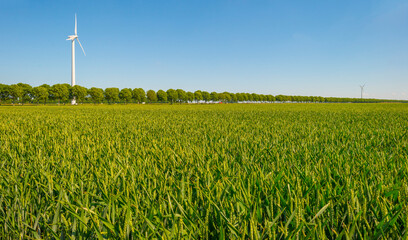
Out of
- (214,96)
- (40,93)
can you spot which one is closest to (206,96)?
(214,96)

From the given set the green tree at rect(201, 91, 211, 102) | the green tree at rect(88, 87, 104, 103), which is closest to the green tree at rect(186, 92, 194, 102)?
the green tree at rect(201, 91, 211, 102)

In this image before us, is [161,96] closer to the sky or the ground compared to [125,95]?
closer to the sky

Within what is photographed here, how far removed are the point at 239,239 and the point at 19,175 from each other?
8.87 feet

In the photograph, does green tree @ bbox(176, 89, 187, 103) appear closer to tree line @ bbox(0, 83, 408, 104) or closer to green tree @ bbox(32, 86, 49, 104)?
tree line @ bbox(0, 83, 408, 104)

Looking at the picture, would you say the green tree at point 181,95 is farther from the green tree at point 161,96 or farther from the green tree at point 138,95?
the green tree at point 138,95

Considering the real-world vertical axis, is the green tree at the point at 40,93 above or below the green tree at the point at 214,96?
below

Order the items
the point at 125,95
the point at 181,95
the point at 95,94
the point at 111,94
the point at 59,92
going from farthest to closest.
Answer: the point at 181,95 → the point at 125,95 → the point at 111,94 → the point at 95,94 → the point at 59,92

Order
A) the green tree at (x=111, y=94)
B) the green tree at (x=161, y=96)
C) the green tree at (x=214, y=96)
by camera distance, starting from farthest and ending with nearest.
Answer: the green tree at (x=214, y=96)
the green tree at (x=161, y=96)
the green tree at (x=111, y=94)

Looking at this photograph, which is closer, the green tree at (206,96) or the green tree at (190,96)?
the green tree at (190,96)

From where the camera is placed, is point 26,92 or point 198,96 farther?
point 198,96

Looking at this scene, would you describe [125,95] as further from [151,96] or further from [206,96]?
[206,96]

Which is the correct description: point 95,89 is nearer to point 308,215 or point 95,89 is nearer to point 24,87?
point 24,87

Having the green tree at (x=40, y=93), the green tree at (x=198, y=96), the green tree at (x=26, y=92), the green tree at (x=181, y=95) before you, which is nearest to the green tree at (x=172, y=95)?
the green tree at (x=181, y=95)

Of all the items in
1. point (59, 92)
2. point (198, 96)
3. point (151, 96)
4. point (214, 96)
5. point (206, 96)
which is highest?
point (214, 96)
